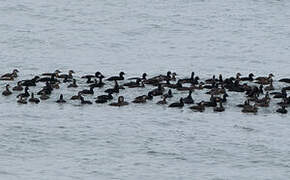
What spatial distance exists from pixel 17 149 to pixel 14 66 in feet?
55.2

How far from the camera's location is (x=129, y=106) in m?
36.5

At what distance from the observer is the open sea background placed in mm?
28781

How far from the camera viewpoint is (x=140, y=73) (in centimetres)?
4566

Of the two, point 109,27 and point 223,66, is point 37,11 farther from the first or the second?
point 223,66

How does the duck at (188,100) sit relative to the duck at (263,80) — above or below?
below

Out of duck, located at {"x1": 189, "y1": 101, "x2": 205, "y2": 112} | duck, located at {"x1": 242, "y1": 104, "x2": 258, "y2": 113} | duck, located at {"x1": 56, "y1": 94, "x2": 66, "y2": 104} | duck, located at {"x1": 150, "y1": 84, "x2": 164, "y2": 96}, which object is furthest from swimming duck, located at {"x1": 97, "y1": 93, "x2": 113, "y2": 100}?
duck, located at {"x1": 242, "y1": 104, "x2": 258, "y2": 113}

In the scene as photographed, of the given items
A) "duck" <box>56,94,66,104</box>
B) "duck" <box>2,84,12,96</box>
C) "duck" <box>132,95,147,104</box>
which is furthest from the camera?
"duck" <box>2,84,12,96</box>

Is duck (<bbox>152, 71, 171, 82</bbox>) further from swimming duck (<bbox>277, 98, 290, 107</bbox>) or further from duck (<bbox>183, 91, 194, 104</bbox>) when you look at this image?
swimming duck (<bbox>277, 98, 290, 107</bbox>)

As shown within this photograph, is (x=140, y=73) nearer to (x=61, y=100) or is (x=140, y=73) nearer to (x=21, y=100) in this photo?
(x=61, y=100)

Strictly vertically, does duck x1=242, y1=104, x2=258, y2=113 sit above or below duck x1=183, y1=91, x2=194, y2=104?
below

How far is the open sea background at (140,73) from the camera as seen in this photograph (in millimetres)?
28781

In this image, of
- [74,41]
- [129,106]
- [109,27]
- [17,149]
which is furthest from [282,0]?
[17,149]

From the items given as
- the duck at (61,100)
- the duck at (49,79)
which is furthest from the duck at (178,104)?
the duck at (49,79)

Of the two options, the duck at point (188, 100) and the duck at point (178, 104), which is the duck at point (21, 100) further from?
the duck at point (188, 100)
